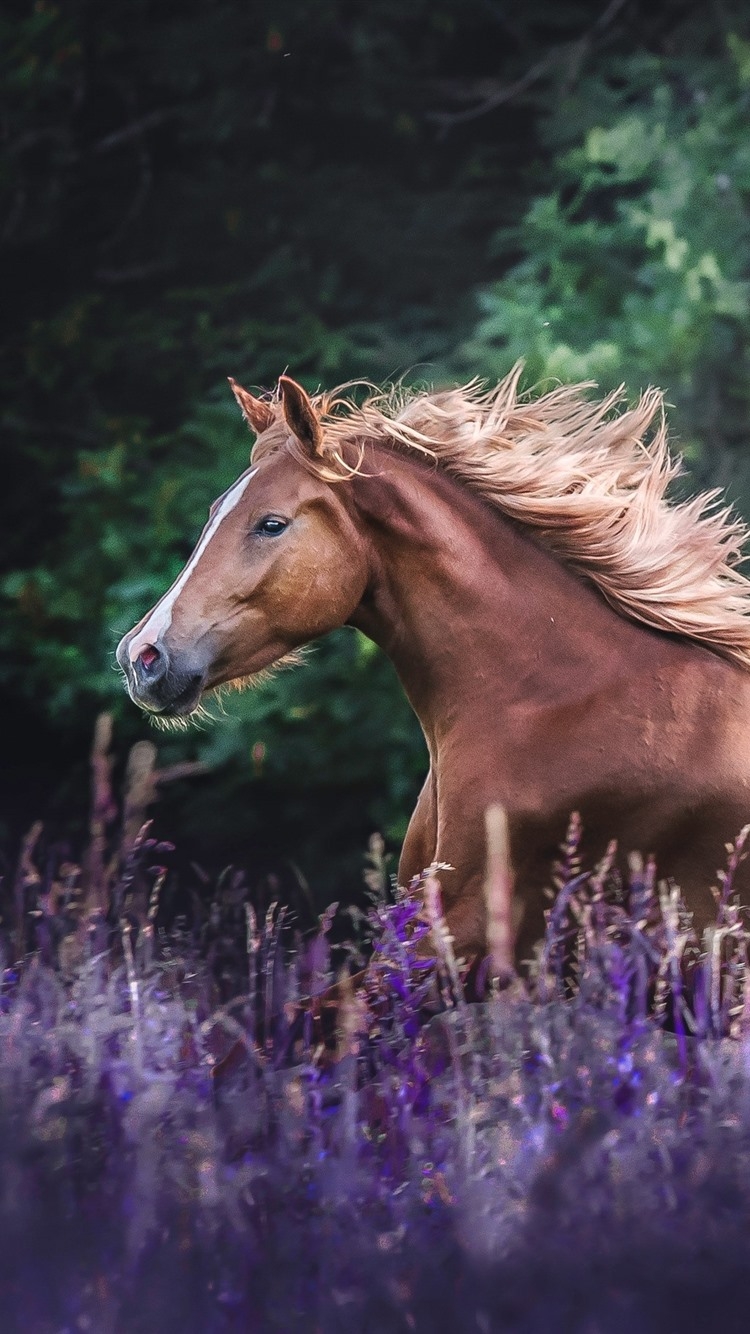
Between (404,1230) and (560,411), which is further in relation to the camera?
(560,411)

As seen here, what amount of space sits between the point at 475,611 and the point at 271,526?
465mm

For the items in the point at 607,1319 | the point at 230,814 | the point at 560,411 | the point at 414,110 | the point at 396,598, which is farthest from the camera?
the point at 414,110

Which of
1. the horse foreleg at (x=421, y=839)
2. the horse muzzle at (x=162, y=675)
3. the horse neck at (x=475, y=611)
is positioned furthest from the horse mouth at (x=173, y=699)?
the horse foreleg at (x=421, y=839)

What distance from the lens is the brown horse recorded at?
3387mm

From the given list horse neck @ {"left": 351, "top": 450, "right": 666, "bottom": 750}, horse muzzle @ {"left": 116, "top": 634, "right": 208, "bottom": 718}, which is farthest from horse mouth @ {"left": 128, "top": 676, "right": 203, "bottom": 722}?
horse neck @ {"left": 351, "top": 450, "right": 666, "bottom": 750}

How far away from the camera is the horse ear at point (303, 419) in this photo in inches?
136

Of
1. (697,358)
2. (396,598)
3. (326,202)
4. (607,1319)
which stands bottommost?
(607,1319)

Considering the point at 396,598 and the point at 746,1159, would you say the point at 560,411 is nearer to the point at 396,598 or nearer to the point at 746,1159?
the point at 396,598

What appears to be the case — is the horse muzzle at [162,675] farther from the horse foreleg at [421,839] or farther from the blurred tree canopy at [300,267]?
the blurred tree canopy at [300,267]

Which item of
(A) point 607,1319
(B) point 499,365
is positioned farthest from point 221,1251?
(B) point 499,365

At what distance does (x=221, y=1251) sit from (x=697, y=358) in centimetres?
501

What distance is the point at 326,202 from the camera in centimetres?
802

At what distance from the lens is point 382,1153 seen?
279 cm

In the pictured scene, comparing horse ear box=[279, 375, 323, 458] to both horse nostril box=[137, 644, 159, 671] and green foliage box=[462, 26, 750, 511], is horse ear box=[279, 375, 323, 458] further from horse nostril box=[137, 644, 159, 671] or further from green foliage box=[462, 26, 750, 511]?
green foliage box=[462, 26, 750, 511]
